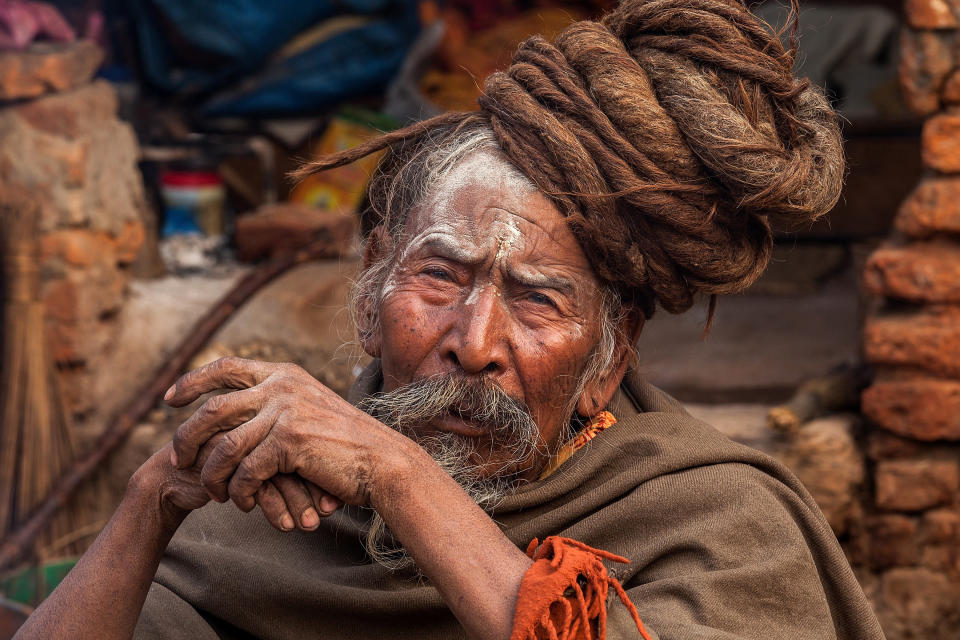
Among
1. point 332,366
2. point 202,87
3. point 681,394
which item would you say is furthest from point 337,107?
point 681,394

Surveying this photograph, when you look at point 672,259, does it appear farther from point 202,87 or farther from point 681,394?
point 202,87

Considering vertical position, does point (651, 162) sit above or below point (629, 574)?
above

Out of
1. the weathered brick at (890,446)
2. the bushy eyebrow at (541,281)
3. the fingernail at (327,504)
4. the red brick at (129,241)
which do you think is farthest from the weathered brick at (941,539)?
the red brick at (129,241)

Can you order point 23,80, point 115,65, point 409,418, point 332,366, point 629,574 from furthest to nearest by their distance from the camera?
point 115,65, point 332,366, point 23,80, point 409,418, point 629,574

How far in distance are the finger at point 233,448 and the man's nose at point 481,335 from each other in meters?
0.47

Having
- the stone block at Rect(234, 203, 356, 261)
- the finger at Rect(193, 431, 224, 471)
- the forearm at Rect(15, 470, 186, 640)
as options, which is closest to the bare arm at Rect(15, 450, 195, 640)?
the forearm at Rect(15, 470, 186, 640)

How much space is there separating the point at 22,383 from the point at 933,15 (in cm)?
374

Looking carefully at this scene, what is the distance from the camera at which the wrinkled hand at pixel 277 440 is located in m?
1.97

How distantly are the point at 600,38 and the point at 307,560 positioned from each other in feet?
4.27

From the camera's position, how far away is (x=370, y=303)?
265cm

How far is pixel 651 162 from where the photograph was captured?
2316 mm

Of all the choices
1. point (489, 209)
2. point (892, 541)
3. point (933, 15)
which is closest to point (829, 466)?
point (892, 541)

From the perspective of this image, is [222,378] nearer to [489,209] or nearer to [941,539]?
[489,209]

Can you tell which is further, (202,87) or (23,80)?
(202,87)
